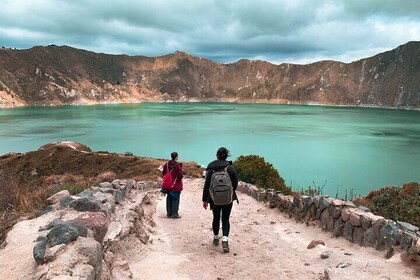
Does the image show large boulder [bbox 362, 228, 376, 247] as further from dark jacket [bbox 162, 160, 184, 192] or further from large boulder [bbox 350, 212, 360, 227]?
dark jacket [bbox 162, 160, 184, 192]

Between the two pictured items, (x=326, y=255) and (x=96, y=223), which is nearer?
(x=96, y=223)

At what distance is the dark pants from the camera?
9856mm

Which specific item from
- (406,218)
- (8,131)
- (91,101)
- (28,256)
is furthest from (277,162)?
(91,101)

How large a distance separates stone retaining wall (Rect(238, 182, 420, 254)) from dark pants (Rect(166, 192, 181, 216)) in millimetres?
3083

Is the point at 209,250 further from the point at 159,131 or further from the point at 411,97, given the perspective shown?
the point at 411,97

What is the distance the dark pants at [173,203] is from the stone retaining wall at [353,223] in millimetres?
3083

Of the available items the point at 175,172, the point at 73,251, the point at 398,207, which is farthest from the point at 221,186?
the point at 398,207

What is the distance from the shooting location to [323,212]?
8812mm

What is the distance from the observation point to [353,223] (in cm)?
762

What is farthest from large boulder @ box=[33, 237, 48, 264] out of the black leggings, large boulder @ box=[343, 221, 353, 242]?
large boulder @ box=[343, 221, 353, 242]

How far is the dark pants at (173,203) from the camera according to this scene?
986 cm

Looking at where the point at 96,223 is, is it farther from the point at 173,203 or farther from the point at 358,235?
the point at 358,235

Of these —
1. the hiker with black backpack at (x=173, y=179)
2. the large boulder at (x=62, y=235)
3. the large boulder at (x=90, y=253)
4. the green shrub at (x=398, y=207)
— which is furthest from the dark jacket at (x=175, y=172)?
the green shrub at (x=398, y=207)

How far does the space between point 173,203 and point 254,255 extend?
11.2 ft
